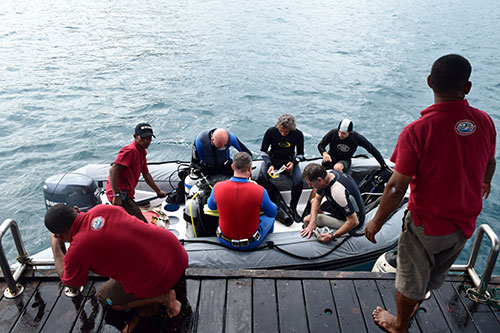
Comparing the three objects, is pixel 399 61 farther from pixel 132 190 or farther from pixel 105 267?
pixel 105 267

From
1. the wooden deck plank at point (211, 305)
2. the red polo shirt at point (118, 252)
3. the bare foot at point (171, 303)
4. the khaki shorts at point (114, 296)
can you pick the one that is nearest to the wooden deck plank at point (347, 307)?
the wooden deck plank at point (211, 305)

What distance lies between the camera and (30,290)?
118 inches

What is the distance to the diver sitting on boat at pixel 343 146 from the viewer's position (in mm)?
5476

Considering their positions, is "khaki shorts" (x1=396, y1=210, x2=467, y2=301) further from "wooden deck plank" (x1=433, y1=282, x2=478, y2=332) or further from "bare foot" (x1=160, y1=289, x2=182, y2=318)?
"bare foot" (x1=160, y1=289, x2=182, y2=318)

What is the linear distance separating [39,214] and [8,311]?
16.7ft

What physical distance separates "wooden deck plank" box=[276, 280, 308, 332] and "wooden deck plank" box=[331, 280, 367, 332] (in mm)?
279

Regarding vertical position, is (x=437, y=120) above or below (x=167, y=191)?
above

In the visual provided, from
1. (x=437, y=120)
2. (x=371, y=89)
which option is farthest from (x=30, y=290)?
(x=371, y=89)

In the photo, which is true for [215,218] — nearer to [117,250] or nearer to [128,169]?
[128,169]

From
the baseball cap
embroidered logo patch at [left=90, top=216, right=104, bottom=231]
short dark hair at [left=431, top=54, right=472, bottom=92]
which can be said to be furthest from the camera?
the baseball cap

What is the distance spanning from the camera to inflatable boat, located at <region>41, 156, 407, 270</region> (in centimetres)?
379

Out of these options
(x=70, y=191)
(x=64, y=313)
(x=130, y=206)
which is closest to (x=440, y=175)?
(x=64, y=313)

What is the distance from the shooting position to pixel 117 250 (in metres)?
2.33

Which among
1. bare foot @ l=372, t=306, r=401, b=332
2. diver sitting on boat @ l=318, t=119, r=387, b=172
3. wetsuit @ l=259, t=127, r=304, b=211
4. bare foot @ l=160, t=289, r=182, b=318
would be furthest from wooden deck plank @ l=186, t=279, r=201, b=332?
diver sitting on boat @ l=318, t=119, r=387, b=172
